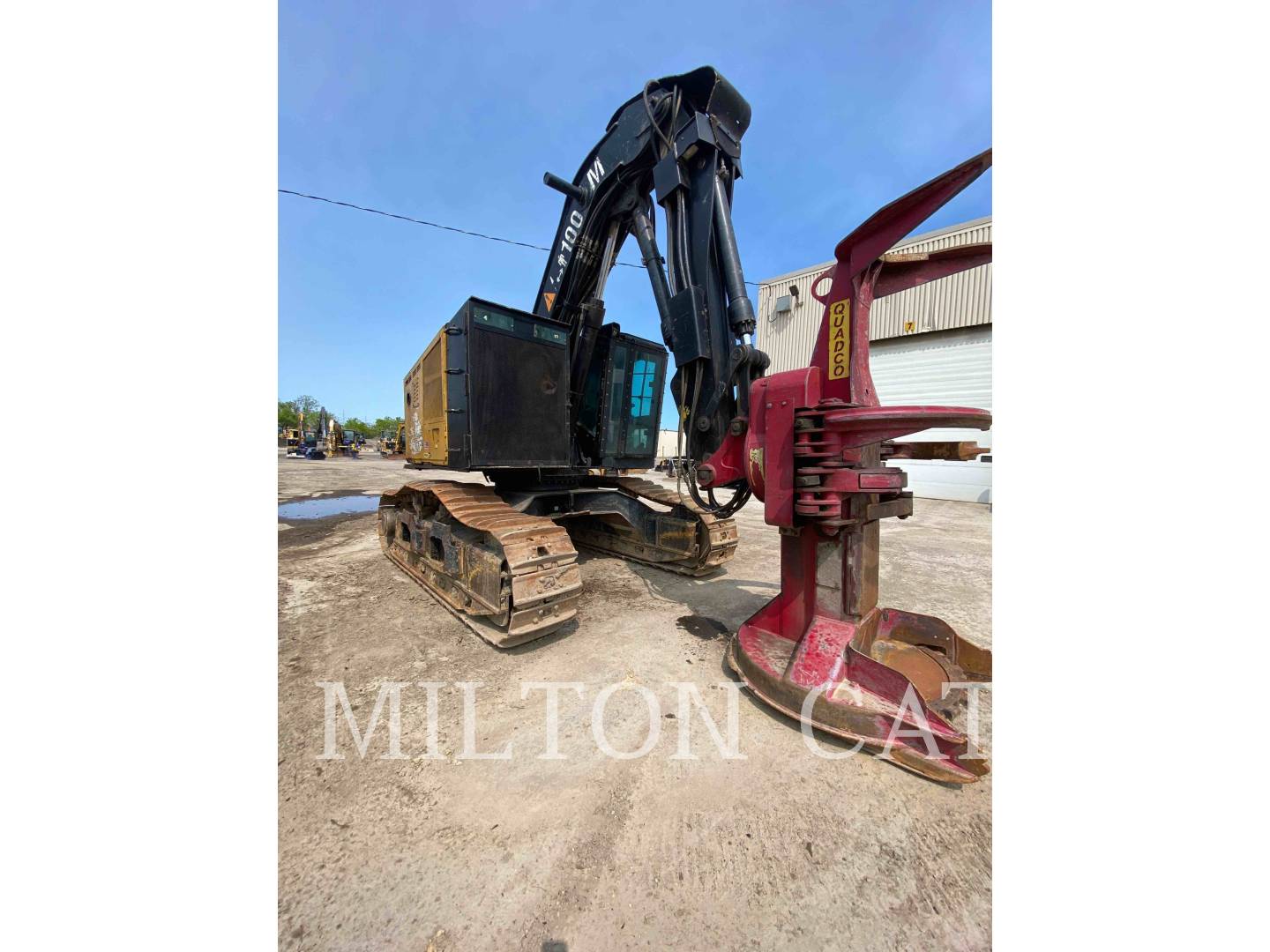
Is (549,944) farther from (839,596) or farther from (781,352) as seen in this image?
(781,352)

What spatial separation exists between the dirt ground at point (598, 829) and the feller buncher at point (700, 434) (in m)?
0.30

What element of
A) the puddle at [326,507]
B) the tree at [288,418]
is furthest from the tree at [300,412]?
the puddle at [326,507]

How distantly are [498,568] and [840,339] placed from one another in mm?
2669

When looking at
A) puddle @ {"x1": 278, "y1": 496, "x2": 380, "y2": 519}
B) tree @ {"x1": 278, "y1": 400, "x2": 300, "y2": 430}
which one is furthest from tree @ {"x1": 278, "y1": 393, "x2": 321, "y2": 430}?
puddle @ {"x1": 278, "y1": 496, "x2": 380, "y2": 519}

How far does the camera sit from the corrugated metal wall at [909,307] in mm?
11831

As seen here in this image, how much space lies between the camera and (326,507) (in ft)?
34.1

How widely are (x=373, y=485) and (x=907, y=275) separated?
15.9 metres

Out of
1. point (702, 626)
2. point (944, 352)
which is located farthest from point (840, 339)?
point (944, 352)

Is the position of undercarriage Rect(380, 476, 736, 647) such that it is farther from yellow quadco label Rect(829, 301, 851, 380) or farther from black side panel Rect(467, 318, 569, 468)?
yellow quadco label Rect(829, 301, 851, 380)

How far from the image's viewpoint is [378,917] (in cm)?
143

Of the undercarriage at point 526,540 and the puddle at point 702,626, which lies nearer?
the undercarriage at point 526,540

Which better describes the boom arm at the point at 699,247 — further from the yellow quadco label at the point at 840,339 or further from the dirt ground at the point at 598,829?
the dirt ground at the point at 598,829

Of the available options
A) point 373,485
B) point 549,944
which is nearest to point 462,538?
point 549,944

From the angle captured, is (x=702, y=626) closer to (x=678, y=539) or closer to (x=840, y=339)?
(x=678, y=539)
